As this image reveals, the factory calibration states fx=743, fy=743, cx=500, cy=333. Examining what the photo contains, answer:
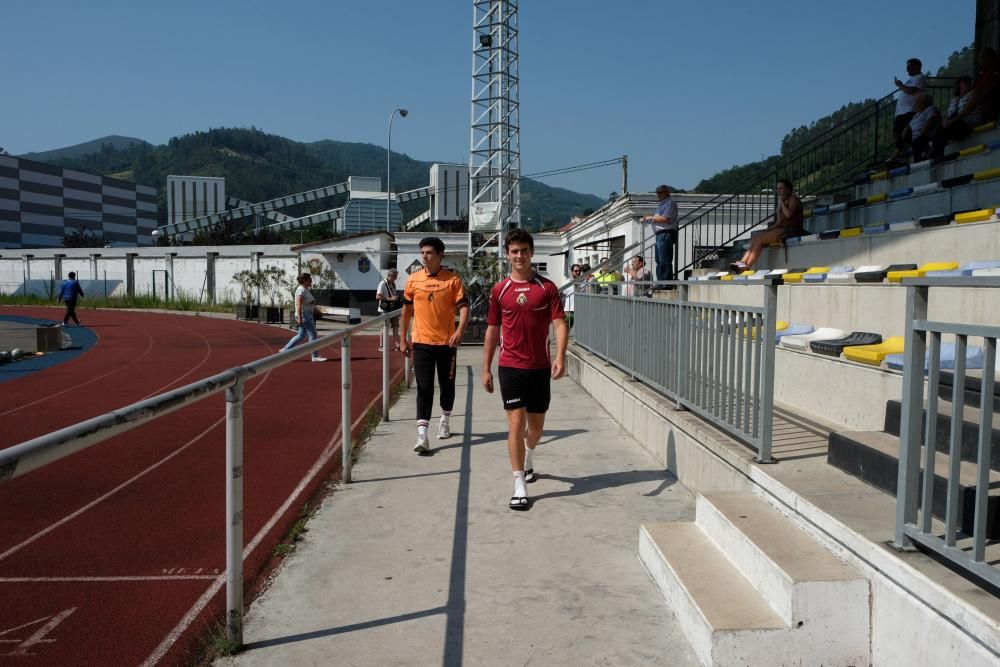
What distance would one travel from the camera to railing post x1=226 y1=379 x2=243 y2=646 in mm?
3199

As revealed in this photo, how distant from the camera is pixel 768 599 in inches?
126

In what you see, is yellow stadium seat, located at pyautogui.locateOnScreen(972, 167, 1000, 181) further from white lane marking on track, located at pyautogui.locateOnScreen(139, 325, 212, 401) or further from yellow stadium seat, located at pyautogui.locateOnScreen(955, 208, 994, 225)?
white lane marking on track, located at pyautogui.locateOnScreen(139, 325, 212, 401)

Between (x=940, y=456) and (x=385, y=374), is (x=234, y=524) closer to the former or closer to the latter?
(x=940, y=456)

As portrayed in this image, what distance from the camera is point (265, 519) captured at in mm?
5172

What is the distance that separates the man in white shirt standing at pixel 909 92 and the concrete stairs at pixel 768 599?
407 inches

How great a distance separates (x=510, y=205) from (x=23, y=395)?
27.3 metres

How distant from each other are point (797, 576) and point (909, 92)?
11.0m

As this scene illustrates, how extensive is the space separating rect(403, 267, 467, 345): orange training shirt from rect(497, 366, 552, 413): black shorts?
5.95 ft

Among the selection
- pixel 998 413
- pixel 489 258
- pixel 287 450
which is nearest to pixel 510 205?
pixel 489 258

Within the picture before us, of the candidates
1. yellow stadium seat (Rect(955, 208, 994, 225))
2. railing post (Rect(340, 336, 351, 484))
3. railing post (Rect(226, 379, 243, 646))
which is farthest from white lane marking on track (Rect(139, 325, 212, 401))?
yellow stadium seat (Rect(955, 208, 994, 225))

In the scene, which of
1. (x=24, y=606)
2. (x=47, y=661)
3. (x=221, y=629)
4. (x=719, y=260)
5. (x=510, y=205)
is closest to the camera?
(x=47, y=661)

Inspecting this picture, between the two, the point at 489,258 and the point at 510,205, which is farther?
the point at 510,205

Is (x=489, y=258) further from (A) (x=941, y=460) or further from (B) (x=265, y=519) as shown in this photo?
(A) (x=941, y=460)

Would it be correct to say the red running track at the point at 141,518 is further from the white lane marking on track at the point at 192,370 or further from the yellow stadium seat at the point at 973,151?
the yellow stadium seat at the point at 973,151
